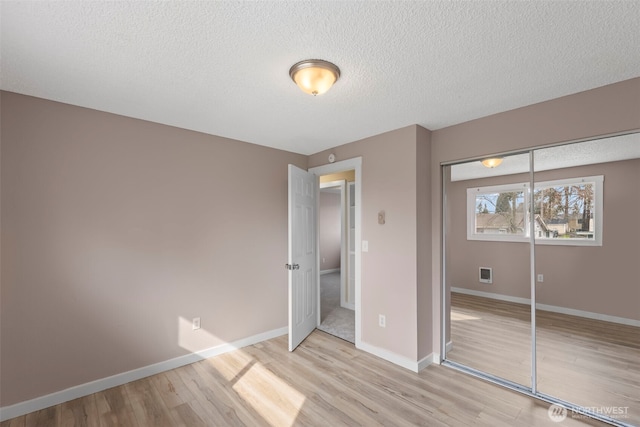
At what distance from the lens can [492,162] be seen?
268 centimetres

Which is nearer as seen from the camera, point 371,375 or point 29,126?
point 29,126

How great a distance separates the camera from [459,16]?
4.52 feet

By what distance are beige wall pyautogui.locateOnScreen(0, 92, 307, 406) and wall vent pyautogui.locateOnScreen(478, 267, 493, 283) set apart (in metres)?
2.44

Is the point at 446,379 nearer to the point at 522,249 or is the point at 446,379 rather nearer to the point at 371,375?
the point at 371,375

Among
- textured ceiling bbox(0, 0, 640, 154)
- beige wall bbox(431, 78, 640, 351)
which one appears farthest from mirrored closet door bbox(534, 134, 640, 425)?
textured ceiling bbox(0, 0, 640, 154)

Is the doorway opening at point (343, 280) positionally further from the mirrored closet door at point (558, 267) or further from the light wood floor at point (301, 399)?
the mirrored closet door at point (558, 267)

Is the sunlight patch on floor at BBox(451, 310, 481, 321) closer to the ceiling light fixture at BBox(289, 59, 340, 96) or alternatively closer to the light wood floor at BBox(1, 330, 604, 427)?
the light wood floor at BBox(1, 330, 604, 427)

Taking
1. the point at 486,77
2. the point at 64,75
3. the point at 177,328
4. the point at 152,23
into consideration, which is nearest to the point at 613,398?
the point at 486,77

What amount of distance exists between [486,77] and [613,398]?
259 centimetres

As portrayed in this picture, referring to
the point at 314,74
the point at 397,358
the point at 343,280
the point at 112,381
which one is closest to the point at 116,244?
the point at 112,381

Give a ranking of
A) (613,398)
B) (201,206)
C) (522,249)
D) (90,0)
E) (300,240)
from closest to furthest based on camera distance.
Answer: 1. (90,0)
2. (613,398)
3. (522,249)
4. (201,206)
5. (300,240)

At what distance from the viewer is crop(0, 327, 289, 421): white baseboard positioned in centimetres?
214

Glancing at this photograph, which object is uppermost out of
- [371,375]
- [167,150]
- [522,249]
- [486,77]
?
[486,77]

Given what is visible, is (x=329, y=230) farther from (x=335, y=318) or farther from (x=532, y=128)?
(x=532, y=128)
